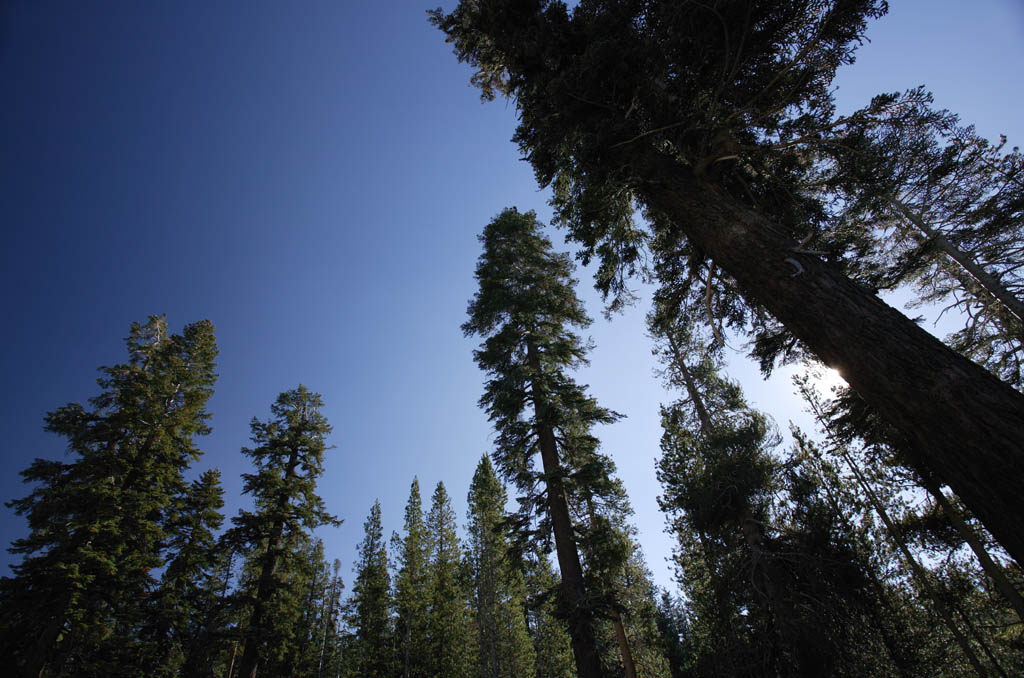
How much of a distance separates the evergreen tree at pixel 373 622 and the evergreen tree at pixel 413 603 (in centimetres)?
81

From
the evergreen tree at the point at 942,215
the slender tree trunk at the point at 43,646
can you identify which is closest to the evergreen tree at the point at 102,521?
the slender tree trunk at the point at 43,646

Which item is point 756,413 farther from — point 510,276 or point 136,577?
point 136,577

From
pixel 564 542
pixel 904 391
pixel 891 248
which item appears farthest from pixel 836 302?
pixel 891 248

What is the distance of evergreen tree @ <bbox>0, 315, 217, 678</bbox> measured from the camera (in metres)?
9.52

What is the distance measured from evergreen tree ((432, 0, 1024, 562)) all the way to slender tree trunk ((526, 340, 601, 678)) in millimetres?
4329

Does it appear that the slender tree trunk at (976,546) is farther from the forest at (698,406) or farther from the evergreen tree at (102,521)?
the evergreen tree at (102,521)

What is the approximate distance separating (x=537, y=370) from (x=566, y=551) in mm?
4696

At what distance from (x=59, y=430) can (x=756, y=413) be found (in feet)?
73.4

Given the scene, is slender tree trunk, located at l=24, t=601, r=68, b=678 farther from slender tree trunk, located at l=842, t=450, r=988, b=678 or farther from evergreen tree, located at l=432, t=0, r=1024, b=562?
slender tree trunk, located at l=842, t=450, r=988, b=678

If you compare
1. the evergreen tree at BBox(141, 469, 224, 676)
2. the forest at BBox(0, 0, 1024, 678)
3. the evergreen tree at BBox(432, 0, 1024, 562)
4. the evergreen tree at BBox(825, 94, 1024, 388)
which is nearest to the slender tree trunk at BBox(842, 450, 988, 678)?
the forest at BBox(0, 0, 1024, 678)

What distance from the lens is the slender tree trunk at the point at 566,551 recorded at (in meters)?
7.18

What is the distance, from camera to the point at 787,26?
4.88 metres

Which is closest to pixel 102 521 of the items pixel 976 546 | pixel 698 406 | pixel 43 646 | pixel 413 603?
pixel 43 646

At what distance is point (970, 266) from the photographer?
9945 millimetres
